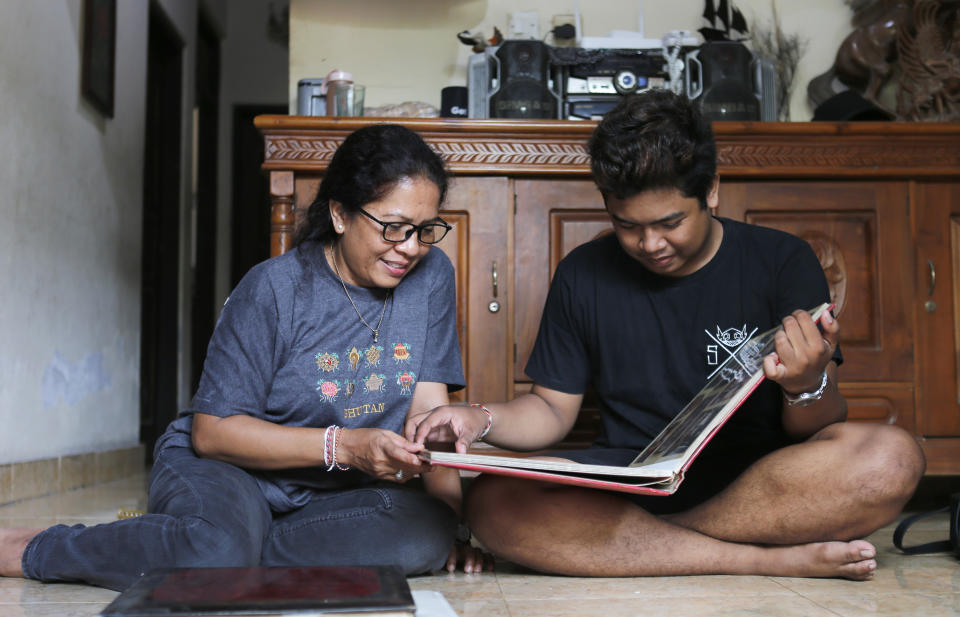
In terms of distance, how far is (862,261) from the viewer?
90.7 inches

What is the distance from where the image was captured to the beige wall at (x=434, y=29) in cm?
286

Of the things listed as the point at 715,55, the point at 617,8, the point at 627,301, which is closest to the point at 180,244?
the point at 617,8

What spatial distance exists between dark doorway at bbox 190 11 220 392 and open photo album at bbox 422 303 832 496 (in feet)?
14.0

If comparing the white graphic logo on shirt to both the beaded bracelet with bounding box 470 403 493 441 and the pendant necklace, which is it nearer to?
the beaded bracelet with bounding box 470 403 493 441

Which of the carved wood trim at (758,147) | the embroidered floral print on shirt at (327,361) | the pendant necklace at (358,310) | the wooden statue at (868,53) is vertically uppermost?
the wooden statue at (868,53)

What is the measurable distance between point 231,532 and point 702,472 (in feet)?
2.77

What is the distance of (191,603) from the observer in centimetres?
88

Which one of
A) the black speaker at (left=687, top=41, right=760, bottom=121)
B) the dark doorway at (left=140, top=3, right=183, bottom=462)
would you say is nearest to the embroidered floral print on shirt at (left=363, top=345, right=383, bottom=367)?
the black speaker at (left=687, top=41, right=760, bottom=121)

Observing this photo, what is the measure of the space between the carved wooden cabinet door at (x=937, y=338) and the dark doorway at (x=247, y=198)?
13.6 ft

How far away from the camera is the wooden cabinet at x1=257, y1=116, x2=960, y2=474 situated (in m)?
2.27

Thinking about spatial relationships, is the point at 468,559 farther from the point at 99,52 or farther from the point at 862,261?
the point at 99,52

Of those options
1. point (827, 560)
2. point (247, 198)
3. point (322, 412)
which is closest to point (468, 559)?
point (322, 412)

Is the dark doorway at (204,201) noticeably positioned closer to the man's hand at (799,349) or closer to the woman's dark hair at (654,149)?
the woman's dark hair at (654,149)

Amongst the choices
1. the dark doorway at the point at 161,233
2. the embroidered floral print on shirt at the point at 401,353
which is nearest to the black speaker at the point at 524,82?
the embroidered floral print on shirt at the point at 401,353
